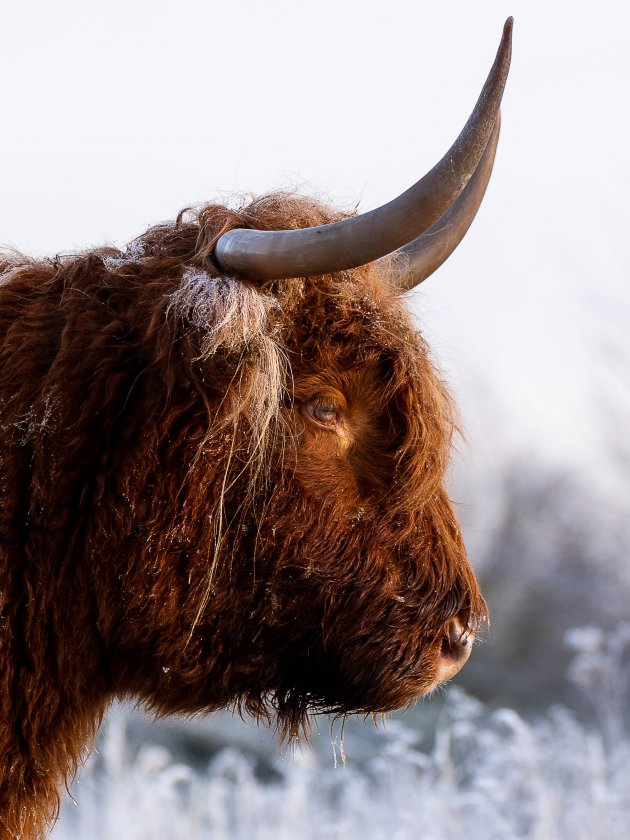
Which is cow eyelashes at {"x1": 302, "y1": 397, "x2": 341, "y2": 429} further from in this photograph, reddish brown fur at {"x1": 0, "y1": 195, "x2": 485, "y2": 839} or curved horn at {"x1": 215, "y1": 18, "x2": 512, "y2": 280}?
curved horn at {"x1": 215, "y1": 18, "x2": 512, "y2": 280}

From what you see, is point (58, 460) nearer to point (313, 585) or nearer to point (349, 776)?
point (313, 585)

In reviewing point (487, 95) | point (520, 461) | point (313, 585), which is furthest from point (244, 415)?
point (520, 461)

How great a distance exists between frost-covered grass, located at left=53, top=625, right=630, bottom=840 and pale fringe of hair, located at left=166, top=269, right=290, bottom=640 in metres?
2.69

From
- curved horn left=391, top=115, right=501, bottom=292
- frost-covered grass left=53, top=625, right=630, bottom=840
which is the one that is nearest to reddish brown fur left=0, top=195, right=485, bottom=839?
curved horn left=391, top=115, right=501, bottom=292

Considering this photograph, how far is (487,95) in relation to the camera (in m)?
1.99

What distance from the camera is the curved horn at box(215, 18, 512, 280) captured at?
6.61 feet

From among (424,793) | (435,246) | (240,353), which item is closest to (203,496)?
(240,353)

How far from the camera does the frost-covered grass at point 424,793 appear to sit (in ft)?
18.0

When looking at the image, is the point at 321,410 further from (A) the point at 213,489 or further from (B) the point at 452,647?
(B) the point at 452,647

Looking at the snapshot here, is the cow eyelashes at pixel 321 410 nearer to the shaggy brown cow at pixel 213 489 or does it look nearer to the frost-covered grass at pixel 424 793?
the shaggy brown cow at pixel 213 489

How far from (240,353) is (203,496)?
1.26 ft

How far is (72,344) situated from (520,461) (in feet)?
23.0

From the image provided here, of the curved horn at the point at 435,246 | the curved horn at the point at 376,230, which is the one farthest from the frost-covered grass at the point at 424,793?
the curved horn at the point at 376,230

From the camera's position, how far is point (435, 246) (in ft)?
10.4
